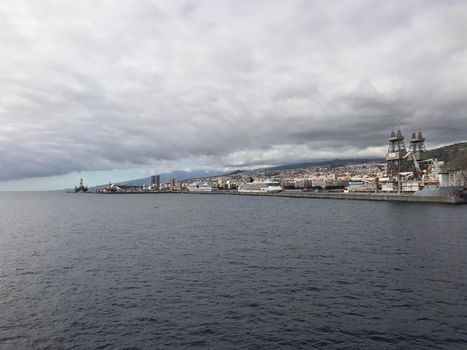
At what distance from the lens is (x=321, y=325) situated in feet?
57.4

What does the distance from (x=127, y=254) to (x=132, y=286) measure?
37.5ft

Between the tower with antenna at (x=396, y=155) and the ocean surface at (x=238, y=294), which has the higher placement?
the tower with antenna at (x=396, y=155)

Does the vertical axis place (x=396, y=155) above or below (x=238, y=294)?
above

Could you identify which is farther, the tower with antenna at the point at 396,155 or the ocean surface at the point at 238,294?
the tower with antenna at the point at 396,155

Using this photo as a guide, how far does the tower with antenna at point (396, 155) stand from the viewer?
528 feet

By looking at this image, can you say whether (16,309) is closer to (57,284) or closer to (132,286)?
(57,284)

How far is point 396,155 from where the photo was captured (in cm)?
16075

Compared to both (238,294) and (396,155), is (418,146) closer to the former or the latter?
(396,155)

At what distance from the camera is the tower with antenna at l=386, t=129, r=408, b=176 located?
161m

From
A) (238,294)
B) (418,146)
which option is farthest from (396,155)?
(238,294)

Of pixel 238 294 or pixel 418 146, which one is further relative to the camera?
pixel 418 146

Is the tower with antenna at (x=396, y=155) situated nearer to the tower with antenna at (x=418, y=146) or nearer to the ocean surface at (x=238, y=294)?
the tower with antenna at (x=418, y=146)

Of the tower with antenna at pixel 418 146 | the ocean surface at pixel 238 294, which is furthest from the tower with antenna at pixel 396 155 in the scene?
the ocean surface at pixel 238 294

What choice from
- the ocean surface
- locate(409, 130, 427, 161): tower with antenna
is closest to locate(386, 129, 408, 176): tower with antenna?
locate(409, 130, 427, 161): tower with antenna
